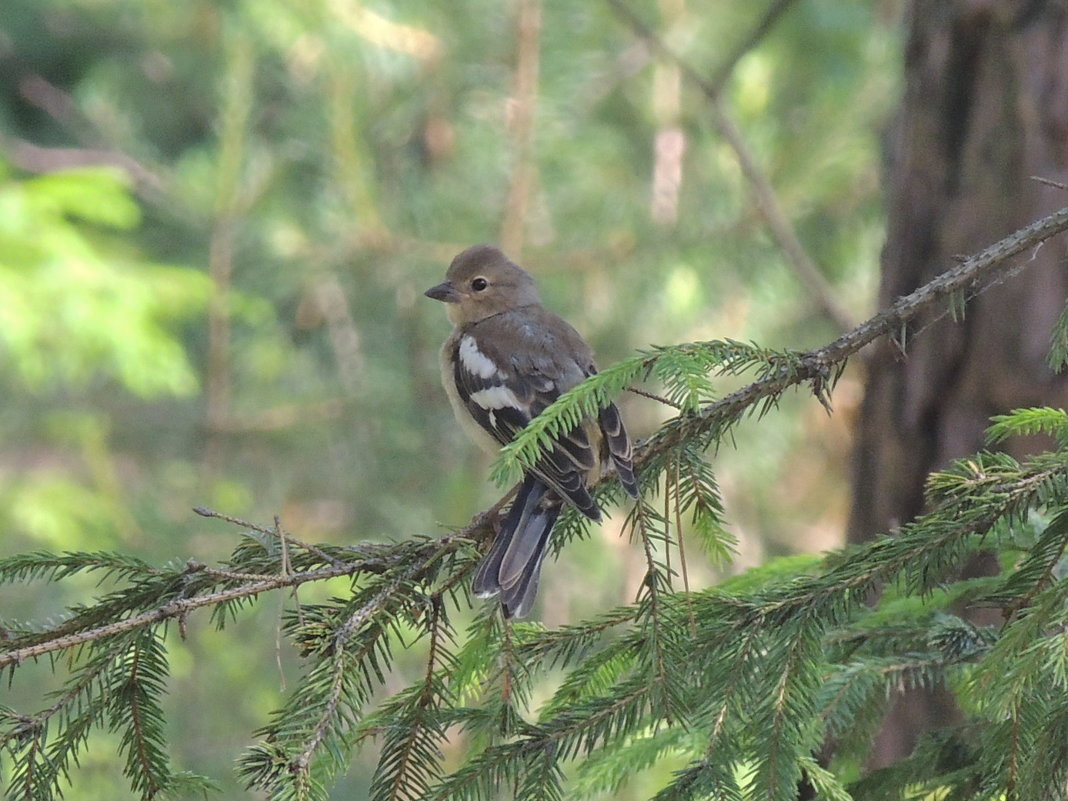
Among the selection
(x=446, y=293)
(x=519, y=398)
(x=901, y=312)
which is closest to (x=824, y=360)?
(x=901, y=312)

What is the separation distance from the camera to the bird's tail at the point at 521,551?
2.43 meters

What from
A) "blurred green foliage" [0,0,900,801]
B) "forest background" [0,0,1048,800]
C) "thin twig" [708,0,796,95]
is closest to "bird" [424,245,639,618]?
"thin twig" [708,0,796,95]

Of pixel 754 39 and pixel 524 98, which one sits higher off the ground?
pixel 524 98

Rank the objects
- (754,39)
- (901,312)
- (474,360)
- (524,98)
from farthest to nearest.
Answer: (524,98) → (754,39) → (474,360) → (901,312)

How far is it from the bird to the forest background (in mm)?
1505

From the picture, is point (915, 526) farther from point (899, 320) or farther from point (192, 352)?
point (192, 352)

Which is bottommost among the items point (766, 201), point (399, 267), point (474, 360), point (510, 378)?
point (510, 378)

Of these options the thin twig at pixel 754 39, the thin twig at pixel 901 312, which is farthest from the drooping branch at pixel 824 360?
the thin twig at pixel 754 39

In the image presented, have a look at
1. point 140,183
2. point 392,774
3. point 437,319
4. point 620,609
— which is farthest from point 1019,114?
point 140,183

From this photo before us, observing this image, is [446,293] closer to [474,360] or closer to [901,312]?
[474,360]

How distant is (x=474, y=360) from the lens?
3910 millimetres

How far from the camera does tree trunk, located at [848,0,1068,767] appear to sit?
13.0 ft

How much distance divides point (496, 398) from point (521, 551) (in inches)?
43.6

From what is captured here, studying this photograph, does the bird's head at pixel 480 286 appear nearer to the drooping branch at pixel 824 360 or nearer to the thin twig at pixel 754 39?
the thin twig at pixel 754 39
